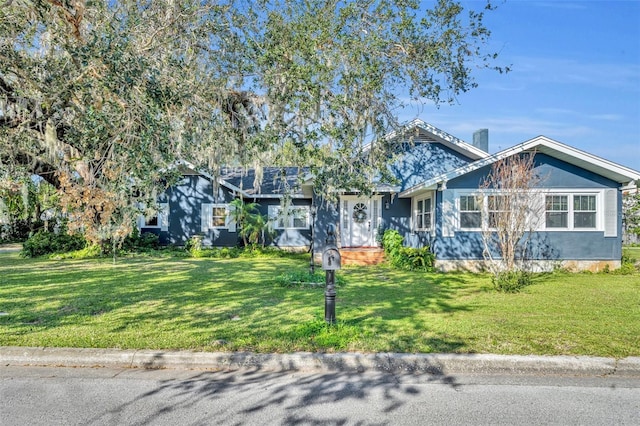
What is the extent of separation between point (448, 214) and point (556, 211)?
350cm

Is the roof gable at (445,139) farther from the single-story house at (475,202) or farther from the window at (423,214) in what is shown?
the window at (423,214)

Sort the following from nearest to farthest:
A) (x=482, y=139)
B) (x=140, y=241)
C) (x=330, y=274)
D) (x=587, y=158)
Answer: (x=330, y=274) < (x=587, y=158) < (x=140, y=241) < (x=482, y=139)

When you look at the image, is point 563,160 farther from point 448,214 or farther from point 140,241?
point 140,241

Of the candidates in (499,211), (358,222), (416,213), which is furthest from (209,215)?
(499,211)

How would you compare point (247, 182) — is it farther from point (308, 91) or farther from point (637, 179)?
point (637, 179)

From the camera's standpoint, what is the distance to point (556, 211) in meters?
13.0

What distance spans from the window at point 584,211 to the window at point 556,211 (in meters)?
0.26

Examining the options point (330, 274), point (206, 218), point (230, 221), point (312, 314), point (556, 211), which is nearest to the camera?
point (330, 274)

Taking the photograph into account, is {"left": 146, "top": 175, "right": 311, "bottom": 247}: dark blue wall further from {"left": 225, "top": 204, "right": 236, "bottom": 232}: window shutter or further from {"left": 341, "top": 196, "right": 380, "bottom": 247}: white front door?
{"left": 341, "top": 196, "right": 380, "bottom": 247}: white front door

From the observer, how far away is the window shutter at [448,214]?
1292cm

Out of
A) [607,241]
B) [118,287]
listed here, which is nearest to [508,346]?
[118,287]

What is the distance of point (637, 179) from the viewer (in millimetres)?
12109

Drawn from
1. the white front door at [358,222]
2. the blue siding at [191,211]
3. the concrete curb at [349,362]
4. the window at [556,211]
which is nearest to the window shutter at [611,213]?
the window at [556,211]

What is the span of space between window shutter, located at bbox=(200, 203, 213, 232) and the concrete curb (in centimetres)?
1454
